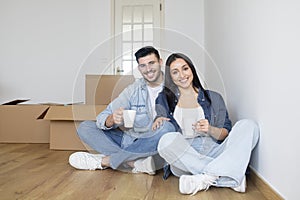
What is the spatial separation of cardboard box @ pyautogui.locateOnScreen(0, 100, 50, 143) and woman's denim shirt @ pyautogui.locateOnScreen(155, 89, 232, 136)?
1337 mm

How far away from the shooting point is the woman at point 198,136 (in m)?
1.25

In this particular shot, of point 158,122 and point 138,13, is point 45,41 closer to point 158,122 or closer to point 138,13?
point 138,13

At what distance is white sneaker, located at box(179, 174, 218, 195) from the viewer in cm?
123

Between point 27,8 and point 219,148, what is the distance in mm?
3126

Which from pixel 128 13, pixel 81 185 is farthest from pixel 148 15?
pixel 81 185

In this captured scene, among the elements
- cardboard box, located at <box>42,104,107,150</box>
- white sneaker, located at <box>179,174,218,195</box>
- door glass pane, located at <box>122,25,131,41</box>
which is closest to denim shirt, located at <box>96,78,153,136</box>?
white sneaker, located at <box>179,174,218,195</box>

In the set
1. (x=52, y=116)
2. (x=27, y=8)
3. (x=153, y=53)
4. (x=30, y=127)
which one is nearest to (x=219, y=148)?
(x=153, y=53)

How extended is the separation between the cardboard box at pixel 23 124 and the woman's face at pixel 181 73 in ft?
→ 4.59

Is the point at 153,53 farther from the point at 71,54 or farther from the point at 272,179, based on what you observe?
the point at 71,54

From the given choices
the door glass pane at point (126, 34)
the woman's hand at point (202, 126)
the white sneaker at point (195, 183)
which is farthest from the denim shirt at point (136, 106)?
the door glass pane at point (126, 34)

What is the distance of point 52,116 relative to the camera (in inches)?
88.7

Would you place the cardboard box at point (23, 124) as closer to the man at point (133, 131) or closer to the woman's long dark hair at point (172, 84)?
the man at point (133, 131)

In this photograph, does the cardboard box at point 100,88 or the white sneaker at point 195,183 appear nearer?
the white sneaker at point 195,183

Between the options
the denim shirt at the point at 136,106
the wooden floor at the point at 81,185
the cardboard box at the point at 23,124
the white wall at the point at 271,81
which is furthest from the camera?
the cardboard box at the point at 23,124
